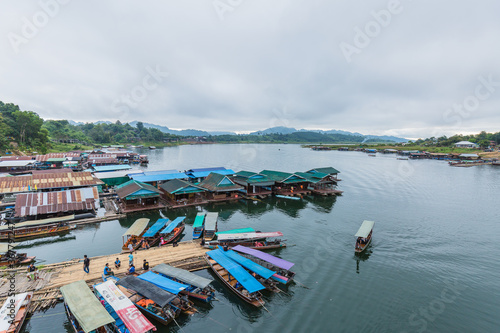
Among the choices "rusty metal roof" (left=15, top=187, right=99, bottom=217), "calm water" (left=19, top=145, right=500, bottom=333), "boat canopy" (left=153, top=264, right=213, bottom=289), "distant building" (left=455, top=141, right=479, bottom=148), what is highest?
"distant building" (left=455, top=141, right=479, bottom=148)

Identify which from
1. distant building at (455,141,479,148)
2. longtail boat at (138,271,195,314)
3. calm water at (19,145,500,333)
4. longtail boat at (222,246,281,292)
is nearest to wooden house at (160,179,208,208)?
calm water at (19,145,500,333)

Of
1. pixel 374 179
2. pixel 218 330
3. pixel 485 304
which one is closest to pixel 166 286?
pixel 218 330

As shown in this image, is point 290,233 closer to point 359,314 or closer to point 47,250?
point 359,314

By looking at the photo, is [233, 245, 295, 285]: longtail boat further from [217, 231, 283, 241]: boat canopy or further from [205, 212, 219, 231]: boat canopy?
[205, 212, 219, 231]: boat canopy

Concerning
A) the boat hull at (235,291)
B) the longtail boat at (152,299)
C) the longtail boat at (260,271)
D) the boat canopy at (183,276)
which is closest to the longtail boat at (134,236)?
the boat canopy at (183,276)

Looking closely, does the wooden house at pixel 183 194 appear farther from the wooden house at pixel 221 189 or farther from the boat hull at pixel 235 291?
the boat hull at pixel 235 291

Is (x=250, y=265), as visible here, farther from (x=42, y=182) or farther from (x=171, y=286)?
(x=42, y=182)

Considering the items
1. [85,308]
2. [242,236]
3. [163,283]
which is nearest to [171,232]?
[242,236]
